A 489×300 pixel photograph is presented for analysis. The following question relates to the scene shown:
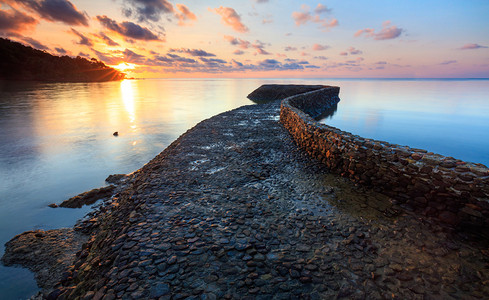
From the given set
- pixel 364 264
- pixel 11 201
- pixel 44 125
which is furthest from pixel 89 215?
pixel 44 125

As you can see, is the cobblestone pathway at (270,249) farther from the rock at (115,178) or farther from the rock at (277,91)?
the rock at (277,91)

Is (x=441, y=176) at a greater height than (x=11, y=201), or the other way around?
(x=441, y=176)

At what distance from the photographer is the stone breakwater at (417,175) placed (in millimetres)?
4664

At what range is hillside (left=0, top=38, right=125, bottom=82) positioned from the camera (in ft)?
312

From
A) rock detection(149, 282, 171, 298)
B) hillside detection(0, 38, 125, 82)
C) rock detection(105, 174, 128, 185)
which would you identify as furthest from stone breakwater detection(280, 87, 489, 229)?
hillside detection(0, 38, 125, 82)

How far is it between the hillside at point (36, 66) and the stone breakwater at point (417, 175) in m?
139

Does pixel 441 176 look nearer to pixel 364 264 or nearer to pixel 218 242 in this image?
pixel 364 264

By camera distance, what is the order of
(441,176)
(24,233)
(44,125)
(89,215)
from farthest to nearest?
1. (44,125)
2. (89,215)
3. (24,233)
4. (441,176)

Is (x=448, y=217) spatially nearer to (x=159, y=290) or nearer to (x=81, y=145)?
(x=159, y=290)

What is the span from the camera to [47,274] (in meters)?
5.26

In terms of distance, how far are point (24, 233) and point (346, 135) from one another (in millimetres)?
11493

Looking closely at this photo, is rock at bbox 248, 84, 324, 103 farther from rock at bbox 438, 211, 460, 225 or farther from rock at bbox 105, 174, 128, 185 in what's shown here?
rock at bbox 438, 211, 460, 225

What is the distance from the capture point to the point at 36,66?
105562 millimetres

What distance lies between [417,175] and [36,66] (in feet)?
498
